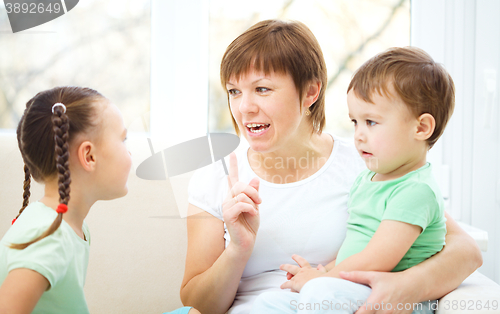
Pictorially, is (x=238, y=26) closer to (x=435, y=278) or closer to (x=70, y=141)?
(x=70, y=141)

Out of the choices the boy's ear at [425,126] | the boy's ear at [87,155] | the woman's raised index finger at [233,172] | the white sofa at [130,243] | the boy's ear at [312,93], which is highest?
the boy's ear at [312,93]

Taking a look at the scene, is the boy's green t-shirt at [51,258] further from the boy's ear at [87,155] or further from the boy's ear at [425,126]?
the boy's ear at [425,126]

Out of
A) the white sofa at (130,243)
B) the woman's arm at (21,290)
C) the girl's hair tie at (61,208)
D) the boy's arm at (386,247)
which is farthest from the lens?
the white sofa at (130,243)

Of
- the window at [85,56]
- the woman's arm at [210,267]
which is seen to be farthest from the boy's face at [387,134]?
the window at [85,56]

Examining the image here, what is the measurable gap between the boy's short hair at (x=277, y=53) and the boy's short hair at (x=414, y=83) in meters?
0.22

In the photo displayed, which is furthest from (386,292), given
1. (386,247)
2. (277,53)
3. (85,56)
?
(85,56)

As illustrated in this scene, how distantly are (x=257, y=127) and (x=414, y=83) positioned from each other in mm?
462

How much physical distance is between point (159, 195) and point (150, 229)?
134mm

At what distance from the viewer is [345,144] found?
4.63 ft

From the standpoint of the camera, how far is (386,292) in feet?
3.09

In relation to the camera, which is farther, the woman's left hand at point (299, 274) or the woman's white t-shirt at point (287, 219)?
the woman's white t-shirt at point (287, 219)

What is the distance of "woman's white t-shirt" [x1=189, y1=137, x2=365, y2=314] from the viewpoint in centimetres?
123

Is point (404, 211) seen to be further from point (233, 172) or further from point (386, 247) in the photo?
point (233, 172)

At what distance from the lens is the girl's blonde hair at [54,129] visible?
883 mm
